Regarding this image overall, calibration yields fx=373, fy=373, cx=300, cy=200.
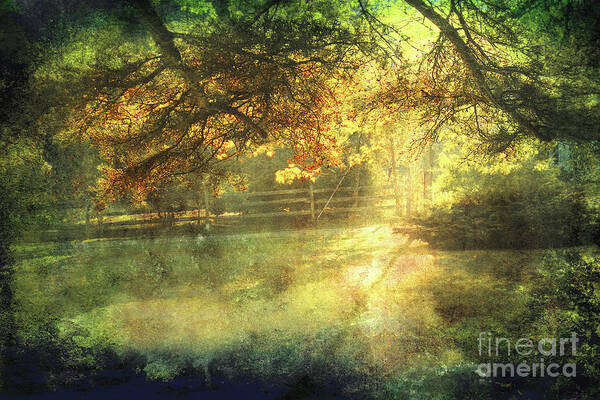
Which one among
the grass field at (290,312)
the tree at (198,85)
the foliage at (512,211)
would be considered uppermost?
the tree at (198,85)

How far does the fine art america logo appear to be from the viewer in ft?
11.0

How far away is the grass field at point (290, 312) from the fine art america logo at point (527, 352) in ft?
0.45

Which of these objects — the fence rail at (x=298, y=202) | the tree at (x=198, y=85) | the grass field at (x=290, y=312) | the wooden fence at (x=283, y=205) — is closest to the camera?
the grass field at (x=290, y=312)

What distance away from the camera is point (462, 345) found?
13.0 feet

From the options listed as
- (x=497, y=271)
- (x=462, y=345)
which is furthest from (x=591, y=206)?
(x=462, y=345)

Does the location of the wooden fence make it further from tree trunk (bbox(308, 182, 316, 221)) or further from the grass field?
the grass field

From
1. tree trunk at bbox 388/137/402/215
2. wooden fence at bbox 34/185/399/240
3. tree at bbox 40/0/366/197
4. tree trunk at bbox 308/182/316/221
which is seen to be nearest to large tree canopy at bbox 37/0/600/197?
tree at bbox 40/0/366/197

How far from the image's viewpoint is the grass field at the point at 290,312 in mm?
3748

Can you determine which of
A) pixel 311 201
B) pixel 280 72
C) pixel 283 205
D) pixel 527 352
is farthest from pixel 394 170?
pixel 527 352

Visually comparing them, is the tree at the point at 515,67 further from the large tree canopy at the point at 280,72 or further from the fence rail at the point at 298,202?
the fence rail at the point at 298,202

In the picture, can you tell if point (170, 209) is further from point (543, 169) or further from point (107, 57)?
point (543, 169)

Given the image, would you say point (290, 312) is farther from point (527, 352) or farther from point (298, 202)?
point (298, 202)

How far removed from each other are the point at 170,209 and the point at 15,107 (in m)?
5.42

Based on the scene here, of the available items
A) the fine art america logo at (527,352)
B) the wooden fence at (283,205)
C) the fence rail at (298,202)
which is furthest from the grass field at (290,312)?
the fence rail at (298,202)
